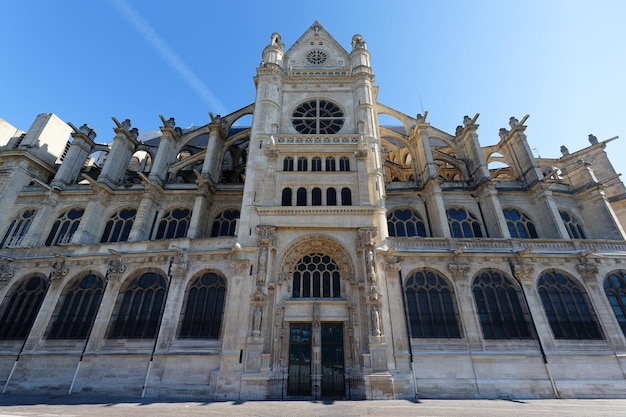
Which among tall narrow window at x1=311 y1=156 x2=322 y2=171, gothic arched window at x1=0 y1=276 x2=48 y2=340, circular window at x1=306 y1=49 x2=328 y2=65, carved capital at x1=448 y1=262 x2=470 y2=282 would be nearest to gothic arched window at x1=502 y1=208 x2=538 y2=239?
carved capital at x1=448 y1=262 x2=470 y2=282

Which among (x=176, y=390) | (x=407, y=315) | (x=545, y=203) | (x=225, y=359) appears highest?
(x=545, y=203)

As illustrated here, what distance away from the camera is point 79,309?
19.6 m

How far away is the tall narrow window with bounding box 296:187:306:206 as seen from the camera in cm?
2161

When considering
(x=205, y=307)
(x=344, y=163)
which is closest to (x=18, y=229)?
(x=205, y=307)

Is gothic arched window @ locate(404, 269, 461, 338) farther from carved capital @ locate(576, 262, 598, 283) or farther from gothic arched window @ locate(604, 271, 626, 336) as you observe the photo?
gothic arched window @ locate(604, 271, 626, 336)

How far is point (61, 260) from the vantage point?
2094 centimetres

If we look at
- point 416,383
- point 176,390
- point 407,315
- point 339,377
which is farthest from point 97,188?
point 416,383

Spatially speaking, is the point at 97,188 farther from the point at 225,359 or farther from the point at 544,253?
the point at 544,253

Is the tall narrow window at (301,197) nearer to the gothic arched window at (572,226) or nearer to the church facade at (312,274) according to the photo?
the church facade at (312,274)

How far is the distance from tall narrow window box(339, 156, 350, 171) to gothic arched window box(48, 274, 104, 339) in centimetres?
1846

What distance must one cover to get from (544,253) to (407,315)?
10.5 m

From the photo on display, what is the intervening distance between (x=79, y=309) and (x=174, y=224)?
823 cm

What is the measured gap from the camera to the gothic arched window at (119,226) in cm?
2400

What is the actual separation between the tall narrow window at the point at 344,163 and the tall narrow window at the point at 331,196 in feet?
7.29
